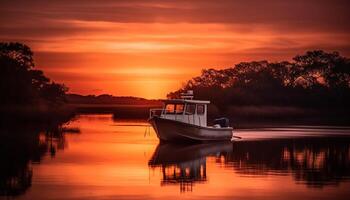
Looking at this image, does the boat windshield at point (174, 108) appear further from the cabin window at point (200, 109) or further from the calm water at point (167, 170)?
the calm water at point (167, 170)

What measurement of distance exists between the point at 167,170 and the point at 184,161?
163 inches

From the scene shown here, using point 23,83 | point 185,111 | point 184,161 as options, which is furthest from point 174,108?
point 23,83

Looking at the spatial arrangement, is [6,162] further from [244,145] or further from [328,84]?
[328,84]

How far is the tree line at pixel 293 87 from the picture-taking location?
11256cm

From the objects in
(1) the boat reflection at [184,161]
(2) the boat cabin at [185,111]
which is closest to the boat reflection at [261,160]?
(1) the boat reflection at [184,161]

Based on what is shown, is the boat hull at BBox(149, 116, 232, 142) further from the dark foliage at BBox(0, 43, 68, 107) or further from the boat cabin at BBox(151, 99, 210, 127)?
the dark foliage at BBox(0, 43, 68, 107)

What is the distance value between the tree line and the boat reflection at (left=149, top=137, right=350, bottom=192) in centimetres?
6293

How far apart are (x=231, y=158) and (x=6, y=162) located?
1020 cm

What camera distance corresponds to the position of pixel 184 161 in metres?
32.9

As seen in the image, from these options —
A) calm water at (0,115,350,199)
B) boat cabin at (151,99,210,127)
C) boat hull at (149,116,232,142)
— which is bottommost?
calm water at (0,115,350,199)

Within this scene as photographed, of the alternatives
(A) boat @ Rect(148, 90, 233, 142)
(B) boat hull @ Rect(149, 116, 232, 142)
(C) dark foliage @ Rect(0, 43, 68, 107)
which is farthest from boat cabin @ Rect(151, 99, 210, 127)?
(C) dark foliage @ Rect(0, 43, 68, 107)

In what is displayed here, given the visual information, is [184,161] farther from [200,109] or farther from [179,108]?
[200,109]

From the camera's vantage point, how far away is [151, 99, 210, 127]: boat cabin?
1778 inches

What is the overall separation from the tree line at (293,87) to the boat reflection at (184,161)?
213 ft
